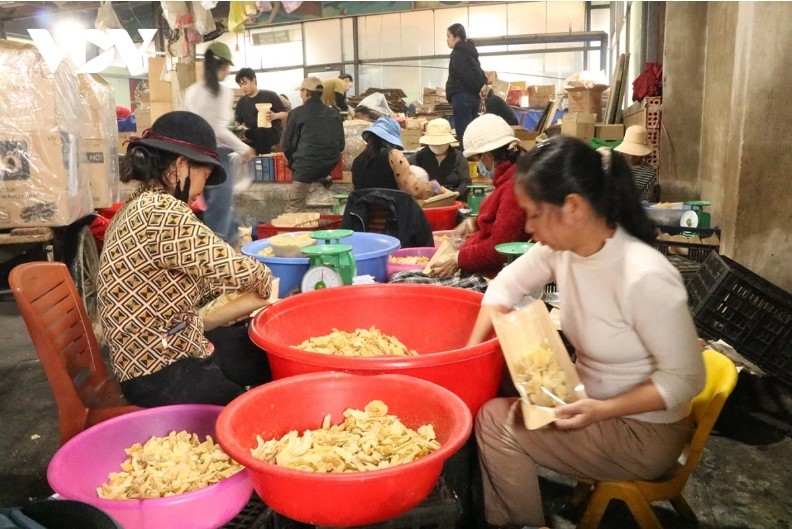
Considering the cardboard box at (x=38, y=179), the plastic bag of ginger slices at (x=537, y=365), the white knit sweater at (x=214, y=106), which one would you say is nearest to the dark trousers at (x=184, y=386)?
the plastic bag of ginger slices at (x=537, y=365)

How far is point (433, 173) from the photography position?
6.04 m

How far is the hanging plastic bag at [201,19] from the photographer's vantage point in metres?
7.69

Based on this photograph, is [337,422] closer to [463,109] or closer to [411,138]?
[463,109]

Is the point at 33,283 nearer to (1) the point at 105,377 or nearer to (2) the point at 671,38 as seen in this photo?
(1) the point at 105,377

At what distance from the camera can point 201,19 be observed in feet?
25.5

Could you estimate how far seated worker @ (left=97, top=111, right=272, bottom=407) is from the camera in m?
1.88

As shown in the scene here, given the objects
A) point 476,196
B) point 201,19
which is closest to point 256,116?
point 201,19

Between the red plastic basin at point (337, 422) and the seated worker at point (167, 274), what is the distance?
503mm

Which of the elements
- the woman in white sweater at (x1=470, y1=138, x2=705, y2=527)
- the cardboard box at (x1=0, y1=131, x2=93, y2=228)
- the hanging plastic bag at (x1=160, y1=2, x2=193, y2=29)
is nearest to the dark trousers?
the woman in white sweater at (x1=470, y1=138, x2=705, y2=527)

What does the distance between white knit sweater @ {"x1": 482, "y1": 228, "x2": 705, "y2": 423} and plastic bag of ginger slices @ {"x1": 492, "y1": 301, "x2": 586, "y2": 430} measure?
0.57 ft

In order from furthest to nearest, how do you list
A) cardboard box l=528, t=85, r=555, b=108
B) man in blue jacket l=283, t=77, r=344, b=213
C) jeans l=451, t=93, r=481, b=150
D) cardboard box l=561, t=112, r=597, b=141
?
cardboard box l=528, t=85, r=555, b=108
jeans l=451, t=93, r=481, b=150
cardboard box l=561, t=112, r=597, b=141
man in blue jacket l=283, t=77, r=344, b=213

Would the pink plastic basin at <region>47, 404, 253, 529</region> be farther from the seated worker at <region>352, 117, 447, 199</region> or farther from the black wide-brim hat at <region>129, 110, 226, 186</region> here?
the seated worker at <region>352, 117, 447, 199</region>

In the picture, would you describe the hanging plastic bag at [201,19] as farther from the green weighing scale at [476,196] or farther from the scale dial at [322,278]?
the scale dial at [322,278]

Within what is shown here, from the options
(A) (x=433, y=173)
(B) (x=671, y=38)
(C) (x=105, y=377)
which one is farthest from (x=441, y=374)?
(B) (x=671, y=38)
